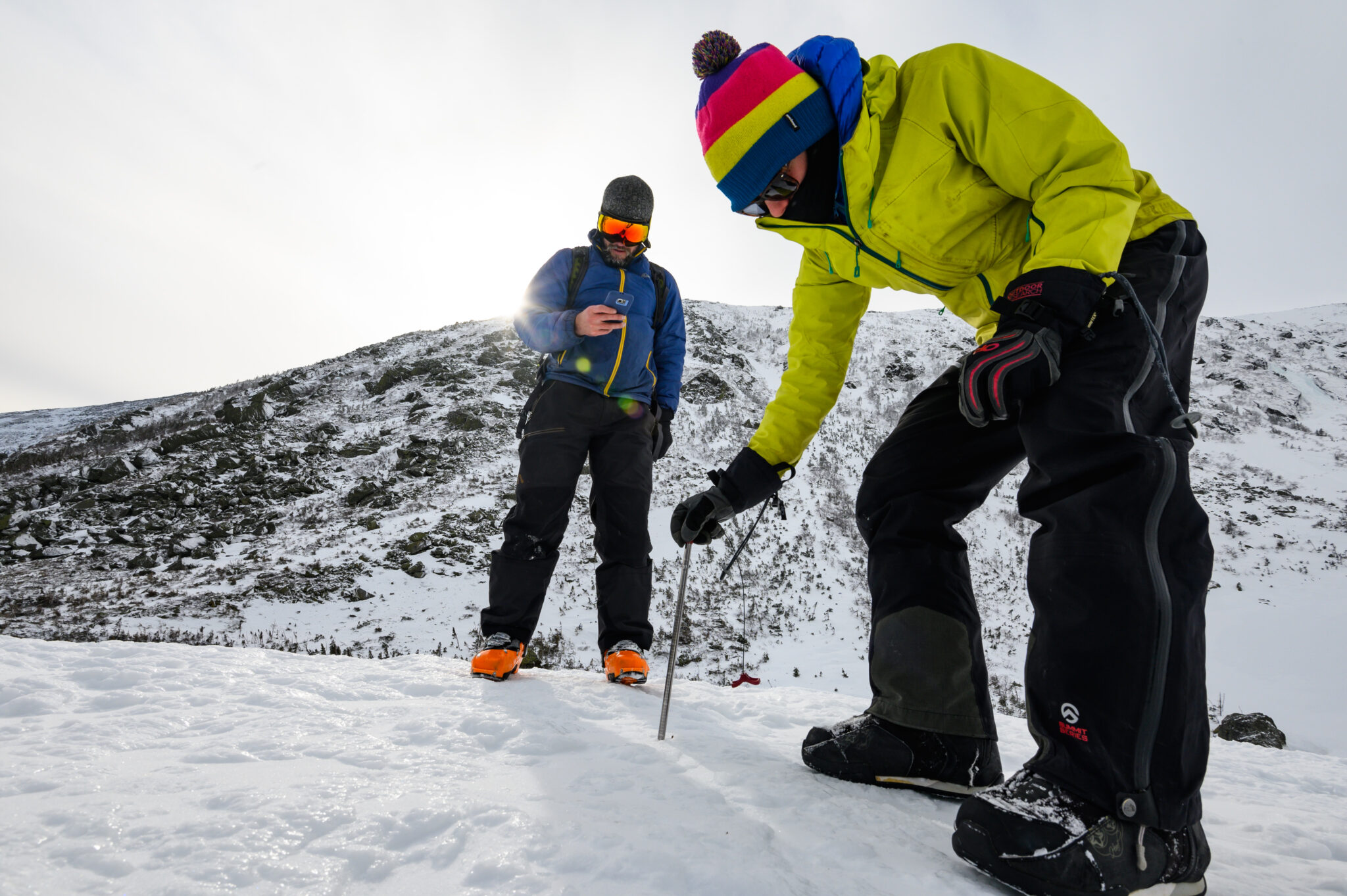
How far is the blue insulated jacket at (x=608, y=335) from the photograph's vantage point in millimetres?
3145

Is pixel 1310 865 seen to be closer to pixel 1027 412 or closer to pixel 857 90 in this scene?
pixel 1027 412

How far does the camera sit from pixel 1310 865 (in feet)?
4.31

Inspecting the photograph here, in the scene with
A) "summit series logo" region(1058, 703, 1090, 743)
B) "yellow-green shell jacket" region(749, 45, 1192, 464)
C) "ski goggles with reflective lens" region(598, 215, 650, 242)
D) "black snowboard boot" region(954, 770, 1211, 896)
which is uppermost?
"ski goggles with reflective lens" region(598, 215, 650, 242)

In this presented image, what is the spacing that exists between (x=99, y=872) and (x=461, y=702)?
3.99ft

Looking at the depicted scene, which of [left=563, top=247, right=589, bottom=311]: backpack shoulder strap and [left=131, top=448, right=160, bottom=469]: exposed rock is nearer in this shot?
[left=563, top=247, right=589, bottom=311]: backpack shoulder strap

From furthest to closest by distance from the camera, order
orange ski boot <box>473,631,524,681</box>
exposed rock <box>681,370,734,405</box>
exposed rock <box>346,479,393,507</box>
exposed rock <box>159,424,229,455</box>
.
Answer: exposed rock <box>681,370,734,405</box>
exposed rock <box>159,424,229,455</box>
exposed rock <box>346,479,393,507</box>
orange ski boot <box>473,631,524,681</box>

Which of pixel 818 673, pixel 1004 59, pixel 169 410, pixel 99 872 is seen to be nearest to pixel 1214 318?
pixel 818 673

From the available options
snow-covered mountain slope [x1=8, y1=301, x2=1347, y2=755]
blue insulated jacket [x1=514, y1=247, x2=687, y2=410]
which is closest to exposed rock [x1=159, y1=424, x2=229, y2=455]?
snow-covered mountain slope [x1=8, y1=301, x2=1347, y2=755]

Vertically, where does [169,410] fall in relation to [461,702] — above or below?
above

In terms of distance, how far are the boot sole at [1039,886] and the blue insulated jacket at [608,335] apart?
8.12 ft

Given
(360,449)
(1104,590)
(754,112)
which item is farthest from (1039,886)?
(360,449)

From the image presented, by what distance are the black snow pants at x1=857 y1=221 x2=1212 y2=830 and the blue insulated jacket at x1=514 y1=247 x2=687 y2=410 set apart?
1.80 meters

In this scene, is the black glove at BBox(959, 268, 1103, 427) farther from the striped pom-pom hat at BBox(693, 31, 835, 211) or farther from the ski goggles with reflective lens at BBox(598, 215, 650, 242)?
the ski goggles with reflective lens at BBox(598, 215, 650, 242)

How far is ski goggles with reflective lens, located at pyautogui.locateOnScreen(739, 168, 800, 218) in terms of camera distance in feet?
5.88
